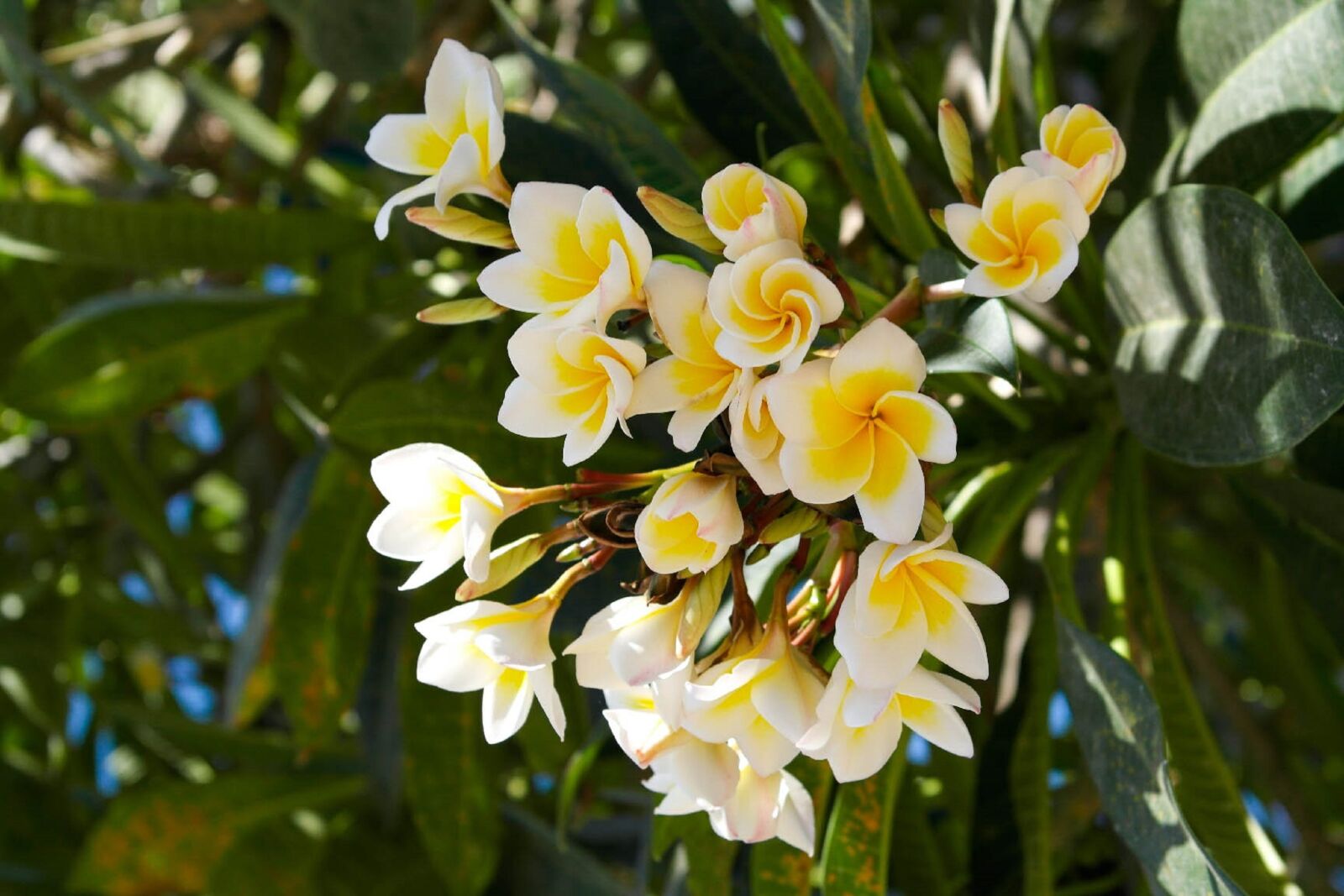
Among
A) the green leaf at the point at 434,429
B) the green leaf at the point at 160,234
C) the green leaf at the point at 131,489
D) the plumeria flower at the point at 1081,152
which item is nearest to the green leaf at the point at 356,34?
the green leaf at the point at 160,234

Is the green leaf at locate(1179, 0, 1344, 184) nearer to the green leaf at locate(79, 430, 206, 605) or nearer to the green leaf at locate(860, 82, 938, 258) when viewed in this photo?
the green leaf at locate(860, 82, 938, 258)

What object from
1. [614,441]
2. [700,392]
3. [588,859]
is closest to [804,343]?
[700,392]

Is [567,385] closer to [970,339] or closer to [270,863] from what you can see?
[970,339]

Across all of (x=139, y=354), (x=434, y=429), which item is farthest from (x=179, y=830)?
(x=434, y=429)

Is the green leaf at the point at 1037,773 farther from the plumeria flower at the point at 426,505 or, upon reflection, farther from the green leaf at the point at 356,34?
the green leaf at the point at 356,34

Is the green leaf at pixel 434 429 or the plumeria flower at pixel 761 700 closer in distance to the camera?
the plumeria flower at pixel 761 700

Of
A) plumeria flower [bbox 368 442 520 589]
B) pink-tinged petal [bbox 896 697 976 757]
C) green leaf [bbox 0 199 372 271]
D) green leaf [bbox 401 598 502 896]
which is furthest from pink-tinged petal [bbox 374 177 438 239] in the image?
green leaf [bbox 0 199 372 271]

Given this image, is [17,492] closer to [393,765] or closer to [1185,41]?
[393,765]
